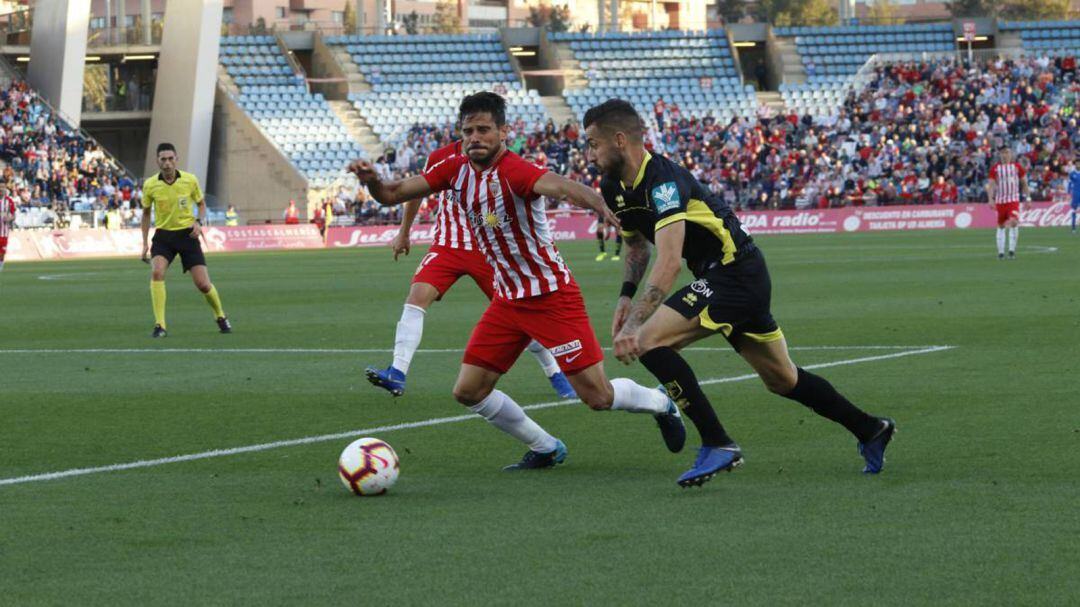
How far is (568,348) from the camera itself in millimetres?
8594

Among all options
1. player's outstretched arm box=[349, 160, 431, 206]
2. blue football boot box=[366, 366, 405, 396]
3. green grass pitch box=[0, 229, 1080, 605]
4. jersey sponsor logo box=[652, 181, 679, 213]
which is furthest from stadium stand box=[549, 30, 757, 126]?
jersey sponsor logo box=[652, 181, 679, 213]

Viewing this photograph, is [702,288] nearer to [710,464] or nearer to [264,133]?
[710,464]

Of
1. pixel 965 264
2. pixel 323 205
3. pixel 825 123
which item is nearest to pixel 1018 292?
pixel 965 264

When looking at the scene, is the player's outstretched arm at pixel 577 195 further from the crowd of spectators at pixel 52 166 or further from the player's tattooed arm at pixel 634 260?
the crowd of spectators at pixel 52 166

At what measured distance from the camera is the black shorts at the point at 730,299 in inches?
312

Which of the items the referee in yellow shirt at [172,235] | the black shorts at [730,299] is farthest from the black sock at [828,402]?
the referee in yellow shirt at [172,235]

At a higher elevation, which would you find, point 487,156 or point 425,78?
point 425,78

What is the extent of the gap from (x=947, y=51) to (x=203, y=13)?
30503 mm

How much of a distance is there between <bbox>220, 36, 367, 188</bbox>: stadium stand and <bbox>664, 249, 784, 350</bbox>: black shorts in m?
52.1

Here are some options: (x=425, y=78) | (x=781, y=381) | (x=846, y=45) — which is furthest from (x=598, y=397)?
(x=846, y=45)

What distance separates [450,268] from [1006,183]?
20681 millimetres

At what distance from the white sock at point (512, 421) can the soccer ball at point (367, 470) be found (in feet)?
2.97

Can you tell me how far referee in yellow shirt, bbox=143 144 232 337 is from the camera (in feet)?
61.4

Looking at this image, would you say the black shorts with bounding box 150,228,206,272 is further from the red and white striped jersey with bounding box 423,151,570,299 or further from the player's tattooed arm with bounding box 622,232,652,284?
the player's tattooed arm with bounding box 622,232,652,284
